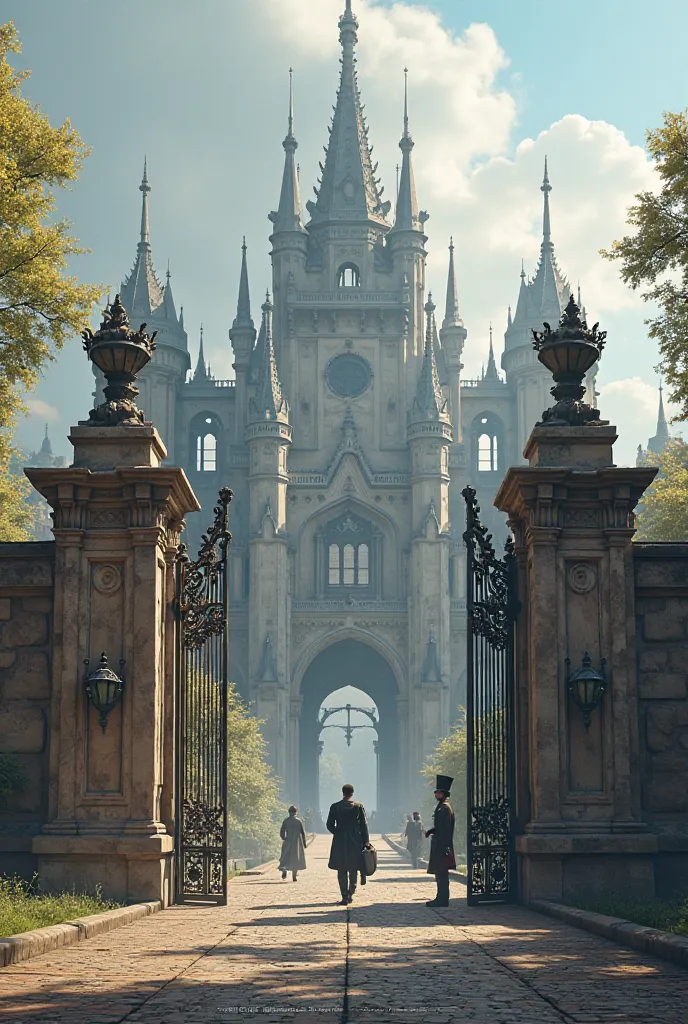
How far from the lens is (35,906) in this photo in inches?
509

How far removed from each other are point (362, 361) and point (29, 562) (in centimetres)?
5857

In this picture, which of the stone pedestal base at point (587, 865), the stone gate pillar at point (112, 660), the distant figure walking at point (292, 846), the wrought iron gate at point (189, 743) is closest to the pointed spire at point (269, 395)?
the distant figure walking at point (292, 846)

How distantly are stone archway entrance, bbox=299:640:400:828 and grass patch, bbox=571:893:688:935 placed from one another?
58014 millimetres

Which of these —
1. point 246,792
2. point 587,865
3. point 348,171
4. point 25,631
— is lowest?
point 587,865

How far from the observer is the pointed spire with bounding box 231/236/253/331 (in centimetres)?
7919

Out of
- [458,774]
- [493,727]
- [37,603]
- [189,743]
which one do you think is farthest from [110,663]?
[458,774]

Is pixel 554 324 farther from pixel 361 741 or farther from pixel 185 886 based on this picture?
pixel 361 741

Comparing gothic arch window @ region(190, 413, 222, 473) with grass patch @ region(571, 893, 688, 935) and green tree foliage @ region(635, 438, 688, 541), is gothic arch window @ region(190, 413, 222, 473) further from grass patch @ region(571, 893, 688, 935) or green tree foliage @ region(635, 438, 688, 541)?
grass patch @ region(571, 893, 688, 935)

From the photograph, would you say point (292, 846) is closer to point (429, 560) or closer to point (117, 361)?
point (117, 361)

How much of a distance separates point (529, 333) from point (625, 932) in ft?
219

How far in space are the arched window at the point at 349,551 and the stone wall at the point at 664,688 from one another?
181 ft

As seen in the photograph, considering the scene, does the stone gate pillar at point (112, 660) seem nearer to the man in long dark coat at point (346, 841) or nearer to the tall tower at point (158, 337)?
the man in long dark coat at point (346, 841)

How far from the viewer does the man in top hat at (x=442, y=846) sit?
690 inches

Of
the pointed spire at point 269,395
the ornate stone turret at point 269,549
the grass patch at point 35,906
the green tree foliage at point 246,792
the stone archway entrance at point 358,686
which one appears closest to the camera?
the grass patch at point 35,906
